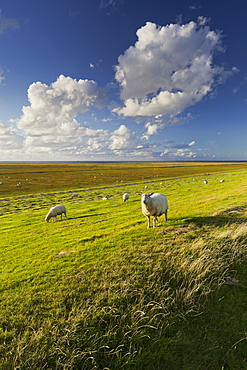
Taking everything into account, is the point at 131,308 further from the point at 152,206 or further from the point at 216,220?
the point at 216,220

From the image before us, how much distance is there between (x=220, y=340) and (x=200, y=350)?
0.66 meters

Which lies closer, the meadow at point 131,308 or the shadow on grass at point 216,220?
the meadow at point 131,308

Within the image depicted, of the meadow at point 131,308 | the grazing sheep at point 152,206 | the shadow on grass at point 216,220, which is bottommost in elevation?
the meadow at point 131,308

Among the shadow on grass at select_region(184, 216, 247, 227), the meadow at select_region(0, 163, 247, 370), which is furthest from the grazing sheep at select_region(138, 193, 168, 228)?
the meadow at select_region(0, 163, 247, 370)

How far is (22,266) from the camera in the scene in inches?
357

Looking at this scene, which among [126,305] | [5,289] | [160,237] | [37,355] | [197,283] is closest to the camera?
[37,355]

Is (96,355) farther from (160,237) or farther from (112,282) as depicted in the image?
(160,237)

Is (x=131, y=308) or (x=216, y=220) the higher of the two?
(x=216, y=220)

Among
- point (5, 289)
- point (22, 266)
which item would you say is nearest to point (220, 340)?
→ point (5, 289)

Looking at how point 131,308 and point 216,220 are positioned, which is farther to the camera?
point 216,220

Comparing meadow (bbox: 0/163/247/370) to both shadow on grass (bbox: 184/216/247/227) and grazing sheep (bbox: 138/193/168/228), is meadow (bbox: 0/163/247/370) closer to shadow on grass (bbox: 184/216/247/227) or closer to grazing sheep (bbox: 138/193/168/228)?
shadow on grass (bbox: 184/216/247/227)

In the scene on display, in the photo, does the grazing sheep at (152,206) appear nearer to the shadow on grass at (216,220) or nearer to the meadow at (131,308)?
the shadow on grass at (216,220)

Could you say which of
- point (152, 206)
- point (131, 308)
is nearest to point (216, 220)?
point (152, 206)

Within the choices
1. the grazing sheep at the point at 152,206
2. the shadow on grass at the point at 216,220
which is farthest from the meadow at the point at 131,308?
the grazing sheep at the point at 152,206
